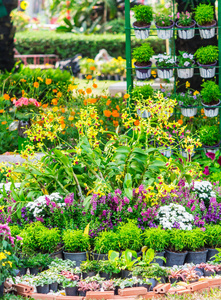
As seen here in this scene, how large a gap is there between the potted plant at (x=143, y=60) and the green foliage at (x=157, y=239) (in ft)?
9.08

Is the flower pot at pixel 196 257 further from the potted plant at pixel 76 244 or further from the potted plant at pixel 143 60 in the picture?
the potted plant at pixel 143 60

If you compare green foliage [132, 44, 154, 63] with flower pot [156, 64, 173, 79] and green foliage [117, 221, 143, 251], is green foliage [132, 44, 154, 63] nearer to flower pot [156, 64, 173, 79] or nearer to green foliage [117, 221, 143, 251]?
flower pot [156, 64, 173, 79]

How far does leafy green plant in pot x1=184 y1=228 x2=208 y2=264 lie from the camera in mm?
3391

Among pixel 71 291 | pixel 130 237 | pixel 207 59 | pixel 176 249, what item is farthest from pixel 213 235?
pixel 207 59

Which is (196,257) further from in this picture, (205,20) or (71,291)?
(205,20)

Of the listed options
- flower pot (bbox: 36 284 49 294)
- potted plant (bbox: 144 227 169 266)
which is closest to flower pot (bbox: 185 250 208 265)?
potted plant (bbox: 144 227 169 266)

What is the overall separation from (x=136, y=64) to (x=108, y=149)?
1.88 m

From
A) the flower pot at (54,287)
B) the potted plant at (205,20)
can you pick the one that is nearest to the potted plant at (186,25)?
the potted plant at (205,20)

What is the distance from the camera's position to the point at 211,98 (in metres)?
5.61

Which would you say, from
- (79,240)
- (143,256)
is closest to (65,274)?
(79,240)

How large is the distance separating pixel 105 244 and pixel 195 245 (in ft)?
2.16

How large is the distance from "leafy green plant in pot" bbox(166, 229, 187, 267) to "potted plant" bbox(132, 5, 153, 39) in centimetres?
298

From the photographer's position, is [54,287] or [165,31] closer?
[54,287]

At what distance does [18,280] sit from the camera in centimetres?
312
